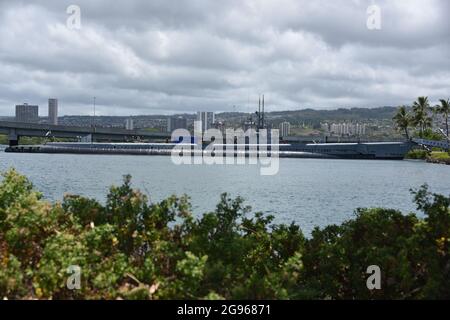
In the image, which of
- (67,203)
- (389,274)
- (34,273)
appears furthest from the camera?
(67,203)

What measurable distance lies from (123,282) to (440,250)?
6.69m

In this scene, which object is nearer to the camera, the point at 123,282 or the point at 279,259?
the point at 123,282

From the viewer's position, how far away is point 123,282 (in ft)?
33.9

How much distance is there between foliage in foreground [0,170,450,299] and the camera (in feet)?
31.7

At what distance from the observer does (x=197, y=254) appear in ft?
36.6

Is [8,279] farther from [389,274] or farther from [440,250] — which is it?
[440,250]

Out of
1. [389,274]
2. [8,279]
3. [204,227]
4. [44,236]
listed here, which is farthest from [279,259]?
[8,279]

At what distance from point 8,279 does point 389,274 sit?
7246mm

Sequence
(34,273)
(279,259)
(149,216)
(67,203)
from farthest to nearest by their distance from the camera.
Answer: (67,203) < (279,259) < (149,216) < (34,273)

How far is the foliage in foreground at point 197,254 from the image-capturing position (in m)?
9.65
